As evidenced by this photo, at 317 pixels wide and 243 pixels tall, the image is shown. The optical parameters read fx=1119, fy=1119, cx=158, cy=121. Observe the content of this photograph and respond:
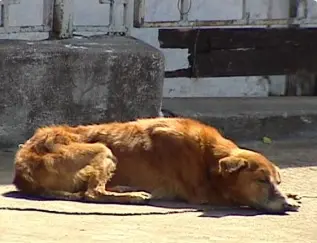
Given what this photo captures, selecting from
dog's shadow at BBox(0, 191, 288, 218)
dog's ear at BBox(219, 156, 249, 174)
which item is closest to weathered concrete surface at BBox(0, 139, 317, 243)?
dog's shadow at BBox(0, 191, 288, 218)

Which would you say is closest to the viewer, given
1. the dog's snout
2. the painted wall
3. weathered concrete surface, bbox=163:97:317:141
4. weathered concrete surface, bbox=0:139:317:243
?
weathered concrete surface, bbox=0:139:317:243

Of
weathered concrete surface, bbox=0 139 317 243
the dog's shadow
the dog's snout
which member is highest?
the dog's snout

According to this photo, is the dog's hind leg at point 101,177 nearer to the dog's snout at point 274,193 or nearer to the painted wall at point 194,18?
the dog's snout at point 274,193

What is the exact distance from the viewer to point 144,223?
7.10 m

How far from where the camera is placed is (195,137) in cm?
786

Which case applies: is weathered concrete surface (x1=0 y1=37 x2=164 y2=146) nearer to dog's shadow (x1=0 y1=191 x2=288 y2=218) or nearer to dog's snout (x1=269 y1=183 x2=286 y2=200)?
dog's shadow (x1=0 y1=191 x2=288 y2=218)

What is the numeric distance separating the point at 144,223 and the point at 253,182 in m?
0.91

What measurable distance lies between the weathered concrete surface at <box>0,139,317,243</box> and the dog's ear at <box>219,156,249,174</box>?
0.93 feet

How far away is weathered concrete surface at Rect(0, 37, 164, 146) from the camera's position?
952cm

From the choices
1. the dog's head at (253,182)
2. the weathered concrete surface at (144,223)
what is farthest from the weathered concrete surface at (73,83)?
the dog's head at (253,182)

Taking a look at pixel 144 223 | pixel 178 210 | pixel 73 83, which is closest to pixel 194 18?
pixel 73 83

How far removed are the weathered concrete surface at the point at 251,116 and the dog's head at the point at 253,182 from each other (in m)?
2.56

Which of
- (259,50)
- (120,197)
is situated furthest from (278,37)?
(120,197)

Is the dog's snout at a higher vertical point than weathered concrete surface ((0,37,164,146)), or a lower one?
lower
